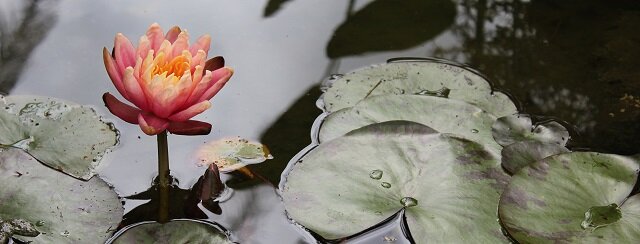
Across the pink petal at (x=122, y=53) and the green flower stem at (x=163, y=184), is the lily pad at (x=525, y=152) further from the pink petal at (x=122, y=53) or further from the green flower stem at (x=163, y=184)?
the pink petal at (x=122, y=53)

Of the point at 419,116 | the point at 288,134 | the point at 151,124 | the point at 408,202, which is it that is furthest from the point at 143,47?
the point at 419,116

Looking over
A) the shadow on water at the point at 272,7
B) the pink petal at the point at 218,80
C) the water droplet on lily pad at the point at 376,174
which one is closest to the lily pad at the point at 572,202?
the water droplet on lily pad at the point at 376,174

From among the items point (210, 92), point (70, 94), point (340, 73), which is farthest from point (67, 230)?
point (340, 73)

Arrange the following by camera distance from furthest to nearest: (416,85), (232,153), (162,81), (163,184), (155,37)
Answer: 1. (416,85)
2. (232,153)
3. (163,184)
4. (155,37)
5. (162,81)

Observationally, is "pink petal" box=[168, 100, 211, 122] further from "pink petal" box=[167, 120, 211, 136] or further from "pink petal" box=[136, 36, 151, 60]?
"pink petal" box=[136, 36, 151, 60]

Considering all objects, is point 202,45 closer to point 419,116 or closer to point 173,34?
point 173,34

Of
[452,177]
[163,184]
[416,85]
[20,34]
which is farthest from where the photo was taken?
[20,34]

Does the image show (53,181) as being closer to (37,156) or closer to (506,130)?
(37,156)
